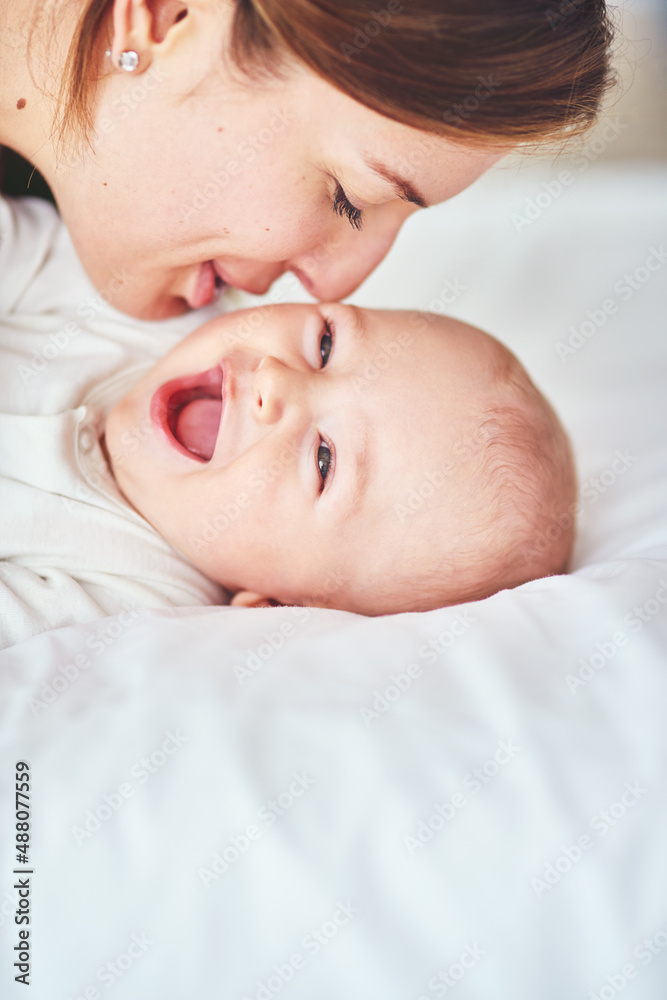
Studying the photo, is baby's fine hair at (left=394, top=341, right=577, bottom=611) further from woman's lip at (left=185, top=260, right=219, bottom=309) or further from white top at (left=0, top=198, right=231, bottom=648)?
woman's lip at (left=185, top=260, right=219, bottom=309)

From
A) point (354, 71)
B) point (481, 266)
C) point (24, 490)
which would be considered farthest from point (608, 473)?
point (24, 490)

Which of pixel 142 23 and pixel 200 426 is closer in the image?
pixel 142 23

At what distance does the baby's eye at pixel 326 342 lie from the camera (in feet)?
4.59

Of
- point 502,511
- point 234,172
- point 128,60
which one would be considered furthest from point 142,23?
point 502,511

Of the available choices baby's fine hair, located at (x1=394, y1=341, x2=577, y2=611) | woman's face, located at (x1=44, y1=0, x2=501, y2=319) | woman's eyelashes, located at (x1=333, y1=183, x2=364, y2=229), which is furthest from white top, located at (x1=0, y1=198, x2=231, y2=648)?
woman's eyelashes, located at (x1=333, y1=183, x2=364, y2=229)

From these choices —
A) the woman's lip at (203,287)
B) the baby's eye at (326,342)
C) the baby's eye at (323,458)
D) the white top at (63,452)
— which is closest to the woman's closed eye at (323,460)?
the baby's eye at (323,458)

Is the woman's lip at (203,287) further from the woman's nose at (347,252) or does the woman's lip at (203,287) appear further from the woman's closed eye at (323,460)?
the woman's closed eye at (323,460)

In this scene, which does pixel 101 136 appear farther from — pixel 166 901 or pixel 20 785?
pixel 166 901

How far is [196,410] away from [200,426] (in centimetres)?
3

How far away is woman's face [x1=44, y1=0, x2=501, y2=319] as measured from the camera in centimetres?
110

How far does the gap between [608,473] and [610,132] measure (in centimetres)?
146

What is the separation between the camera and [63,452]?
1337 mm

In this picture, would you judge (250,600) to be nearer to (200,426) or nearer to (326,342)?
(200,426)

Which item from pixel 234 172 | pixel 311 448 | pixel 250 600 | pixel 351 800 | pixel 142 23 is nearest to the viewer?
pixel 351 800
